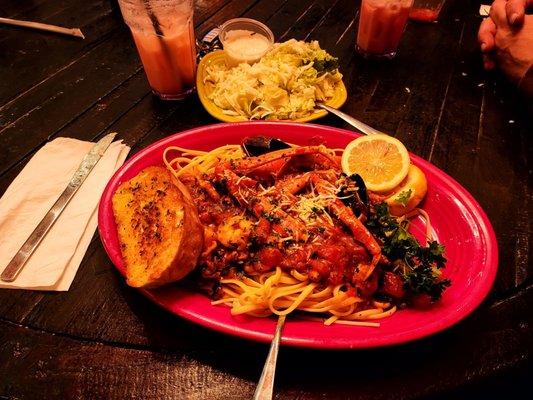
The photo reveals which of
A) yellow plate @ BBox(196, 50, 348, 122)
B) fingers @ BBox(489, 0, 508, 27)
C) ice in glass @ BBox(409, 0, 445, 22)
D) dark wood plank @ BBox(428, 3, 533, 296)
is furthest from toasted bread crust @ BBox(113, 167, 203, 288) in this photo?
ice in glass @ BBox(409, 0, 445, 22)

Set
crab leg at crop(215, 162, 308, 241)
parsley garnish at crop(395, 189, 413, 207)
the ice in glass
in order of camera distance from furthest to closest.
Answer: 1. the ice in glass
2. parsley garnish at crop(395, 189, 413, 207)
3. crab leg at crop(215, 162, 308, 241)

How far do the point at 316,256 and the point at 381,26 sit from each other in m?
2.74

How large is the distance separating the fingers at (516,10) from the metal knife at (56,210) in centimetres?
368

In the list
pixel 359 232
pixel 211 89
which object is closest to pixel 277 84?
pixel 211 89

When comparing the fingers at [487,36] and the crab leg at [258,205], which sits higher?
the crab leg at [258,205]

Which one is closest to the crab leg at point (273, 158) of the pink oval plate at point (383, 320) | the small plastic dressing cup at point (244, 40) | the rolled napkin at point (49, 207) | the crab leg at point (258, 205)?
the crab leg at point (258, 205)

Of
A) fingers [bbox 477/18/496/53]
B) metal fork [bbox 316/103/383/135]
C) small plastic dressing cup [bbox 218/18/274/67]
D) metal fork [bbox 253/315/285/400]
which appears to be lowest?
fingers [bbox 477/18/496/53]

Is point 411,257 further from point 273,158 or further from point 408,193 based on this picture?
point 273,158

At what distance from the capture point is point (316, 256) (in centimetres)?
198

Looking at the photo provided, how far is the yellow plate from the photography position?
3.06 metres

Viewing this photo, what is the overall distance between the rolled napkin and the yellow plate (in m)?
0.76

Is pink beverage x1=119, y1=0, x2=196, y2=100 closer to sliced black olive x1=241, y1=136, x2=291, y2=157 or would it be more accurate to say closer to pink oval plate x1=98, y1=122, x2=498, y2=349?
pink oval plate x1=98, y1=122, x2=498, y2=349

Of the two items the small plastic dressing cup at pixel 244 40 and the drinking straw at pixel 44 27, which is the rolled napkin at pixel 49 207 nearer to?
the small plastic dressing cup at pixel 244 40

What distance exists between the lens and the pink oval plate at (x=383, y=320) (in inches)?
67.2
